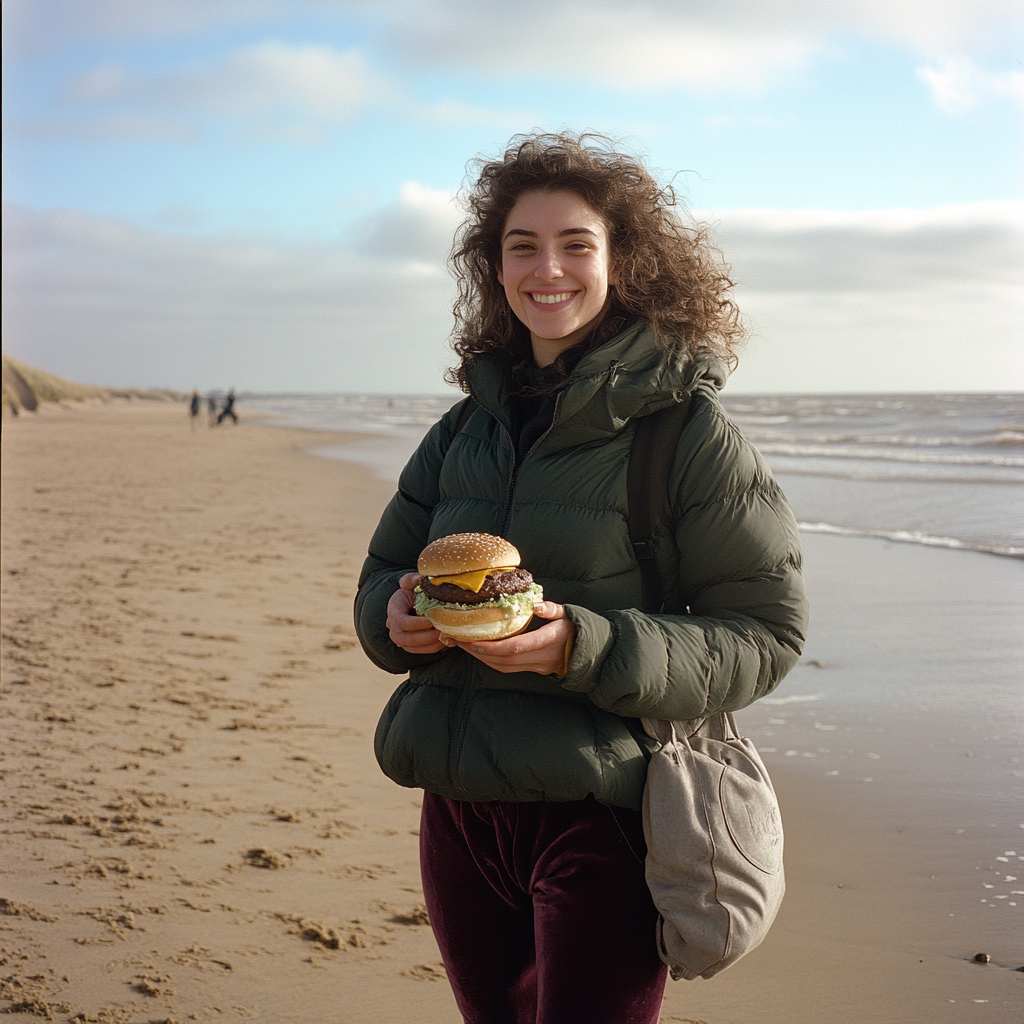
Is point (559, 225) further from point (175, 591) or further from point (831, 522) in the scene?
point (831, 522)

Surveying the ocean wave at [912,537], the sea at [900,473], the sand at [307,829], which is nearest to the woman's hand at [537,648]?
the sand at [307,829]

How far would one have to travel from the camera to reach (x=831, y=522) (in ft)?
43.7

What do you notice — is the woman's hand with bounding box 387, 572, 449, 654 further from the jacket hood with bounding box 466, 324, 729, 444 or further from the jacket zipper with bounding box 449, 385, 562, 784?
the jacket hood with bounding box 466, 324, 729, 444

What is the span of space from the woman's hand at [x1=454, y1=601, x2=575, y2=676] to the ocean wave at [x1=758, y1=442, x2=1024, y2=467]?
19518 mm

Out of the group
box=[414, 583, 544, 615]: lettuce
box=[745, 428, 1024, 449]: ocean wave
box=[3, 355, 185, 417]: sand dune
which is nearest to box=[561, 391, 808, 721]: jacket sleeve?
box=[414, 583, 544, 615]: lettuce

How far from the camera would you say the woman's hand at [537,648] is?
6.04 feet

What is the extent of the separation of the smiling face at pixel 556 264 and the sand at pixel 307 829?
249 centimetres

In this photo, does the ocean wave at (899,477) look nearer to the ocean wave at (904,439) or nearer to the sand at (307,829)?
the ocean wave at (904,439)

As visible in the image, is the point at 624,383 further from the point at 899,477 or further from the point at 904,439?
the point at 904,439

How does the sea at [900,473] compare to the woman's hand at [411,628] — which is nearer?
the woman's hand at [411,628]

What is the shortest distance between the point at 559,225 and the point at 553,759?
4.08 ft

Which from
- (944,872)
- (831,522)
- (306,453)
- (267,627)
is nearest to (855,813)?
(944,872)

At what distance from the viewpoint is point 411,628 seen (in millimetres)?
2107

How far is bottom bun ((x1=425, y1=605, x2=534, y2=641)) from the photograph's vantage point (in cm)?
192
